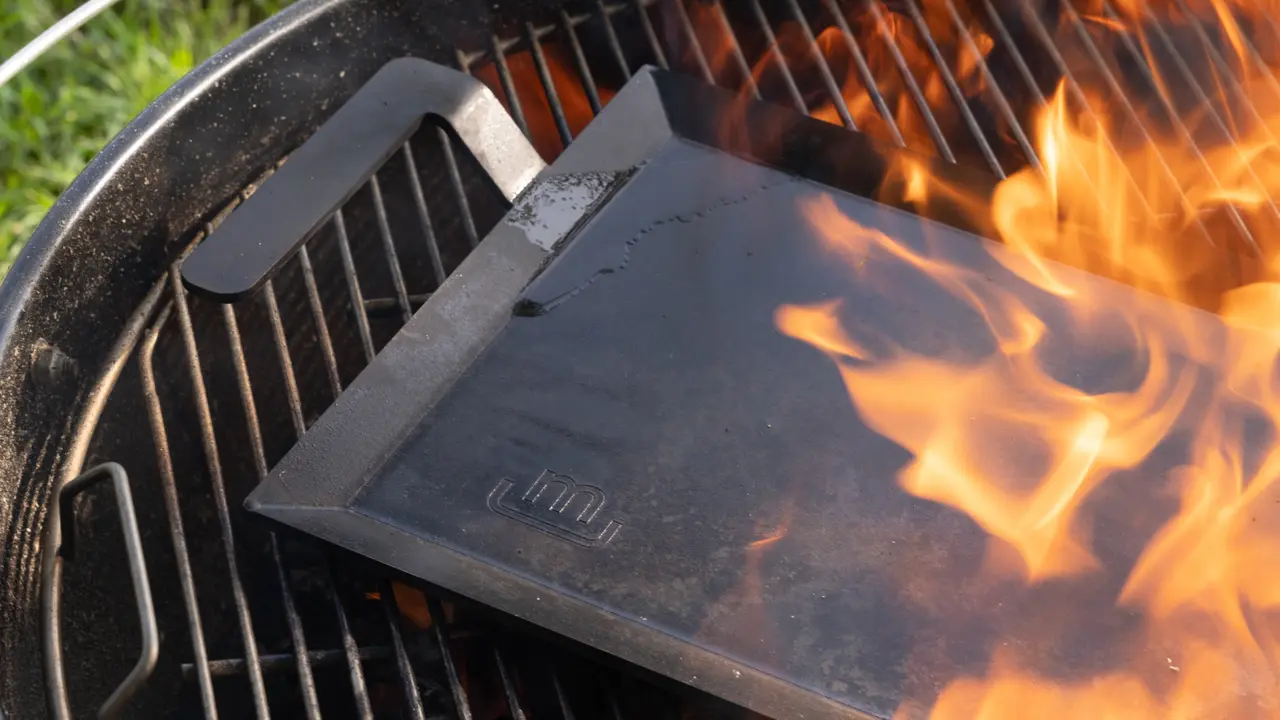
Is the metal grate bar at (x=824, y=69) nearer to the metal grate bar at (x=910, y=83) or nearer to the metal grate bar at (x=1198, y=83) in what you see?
the metal grate bar at (x=910, y=83)

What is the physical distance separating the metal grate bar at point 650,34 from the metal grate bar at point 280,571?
1.85 ft

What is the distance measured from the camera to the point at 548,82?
1333 millimetres

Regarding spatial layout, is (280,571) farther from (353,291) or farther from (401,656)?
(353,291)

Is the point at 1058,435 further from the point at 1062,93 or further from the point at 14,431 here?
the point at 14,431

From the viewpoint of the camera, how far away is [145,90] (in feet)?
6.41

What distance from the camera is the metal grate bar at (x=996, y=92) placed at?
1.25 metres

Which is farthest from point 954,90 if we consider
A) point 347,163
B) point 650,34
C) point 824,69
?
point 347,163

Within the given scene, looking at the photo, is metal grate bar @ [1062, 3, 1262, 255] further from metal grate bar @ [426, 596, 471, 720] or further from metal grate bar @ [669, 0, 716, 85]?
metal grate bar @ [426, 596, 471, 720]

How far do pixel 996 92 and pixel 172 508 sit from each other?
95cm

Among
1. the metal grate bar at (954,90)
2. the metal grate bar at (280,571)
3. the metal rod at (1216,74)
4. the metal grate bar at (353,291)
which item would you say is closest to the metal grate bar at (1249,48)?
the metal rod at (1216,74)

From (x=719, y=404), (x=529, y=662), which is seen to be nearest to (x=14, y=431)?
(x=529, y=662)

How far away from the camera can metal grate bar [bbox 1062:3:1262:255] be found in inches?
46.7

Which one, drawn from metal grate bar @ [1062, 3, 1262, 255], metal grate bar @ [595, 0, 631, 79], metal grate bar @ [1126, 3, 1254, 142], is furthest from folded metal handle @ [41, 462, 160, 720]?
metal grate bar @ [1126, 3, 1254, 142]

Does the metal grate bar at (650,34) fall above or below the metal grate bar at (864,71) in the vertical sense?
above
